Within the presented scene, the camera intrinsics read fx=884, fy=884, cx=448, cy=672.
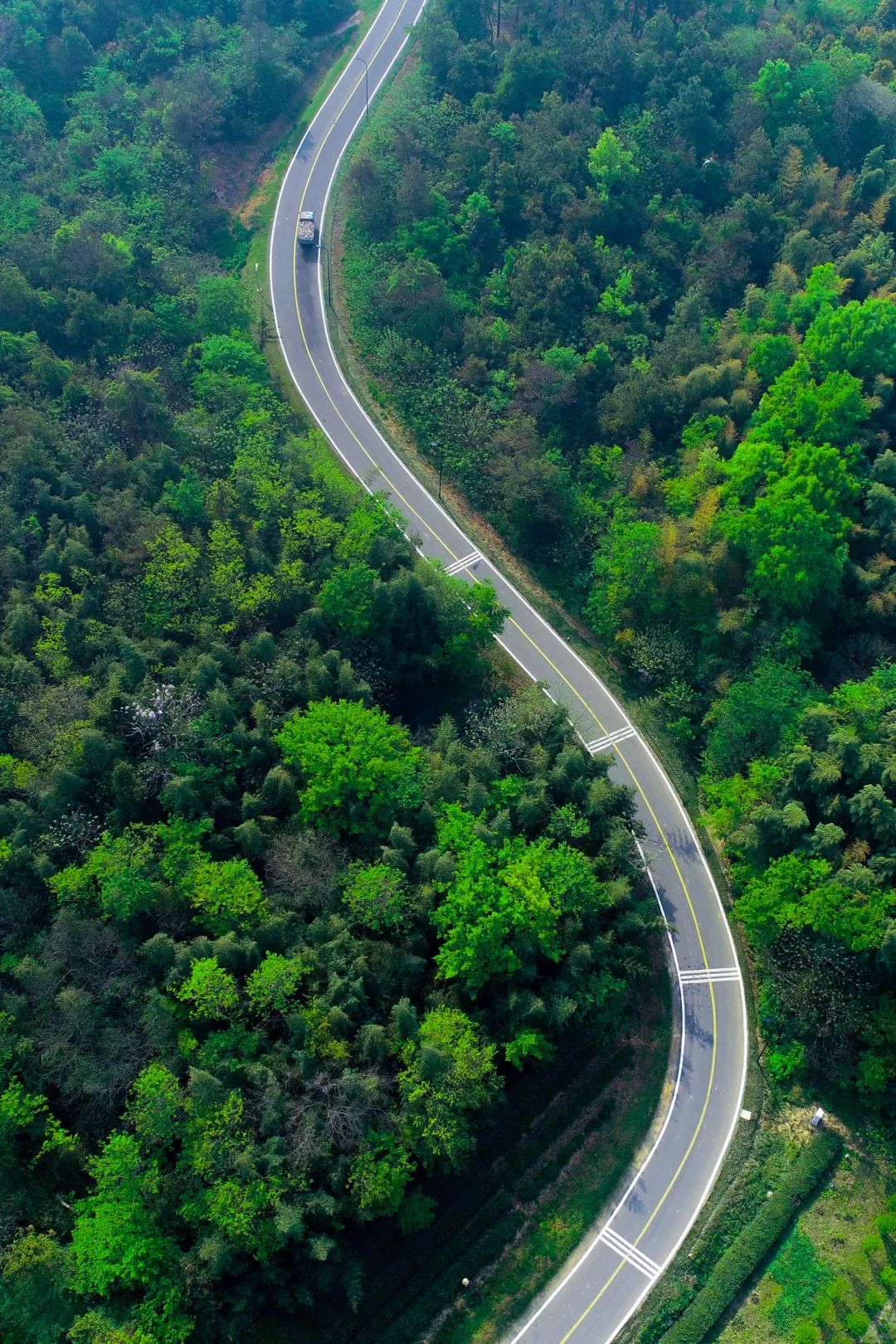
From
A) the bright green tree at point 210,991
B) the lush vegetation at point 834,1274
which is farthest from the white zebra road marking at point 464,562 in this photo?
the lush vegetation at point 834,1274

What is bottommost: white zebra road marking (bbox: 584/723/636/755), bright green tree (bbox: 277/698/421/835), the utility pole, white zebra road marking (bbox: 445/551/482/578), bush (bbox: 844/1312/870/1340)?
bush (bbox: 844/1312/870/1340)

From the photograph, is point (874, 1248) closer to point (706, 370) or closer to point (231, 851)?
point (231, 851)

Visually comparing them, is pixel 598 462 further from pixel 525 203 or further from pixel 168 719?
pixel 168 719

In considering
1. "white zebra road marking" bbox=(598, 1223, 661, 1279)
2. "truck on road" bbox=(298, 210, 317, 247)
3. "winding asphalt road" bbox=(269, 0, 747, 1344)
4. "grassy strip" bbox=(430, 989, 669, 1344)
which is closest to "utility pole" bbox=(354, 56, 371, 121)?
"winding asphalt road" bbox=(269, 0, 747, 1344)

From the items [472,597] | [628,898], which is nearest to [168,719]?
[472,597]

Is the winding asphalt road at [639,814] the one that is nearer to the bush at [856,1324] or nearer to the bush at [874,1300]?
the bush at [856,1324]

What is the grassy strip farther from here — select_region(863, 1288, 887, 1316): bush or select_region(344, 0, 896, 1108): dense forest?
select_region(863, 1288, 887, 1316): bush

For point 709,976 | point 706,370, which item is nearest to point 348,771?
point 709,976
